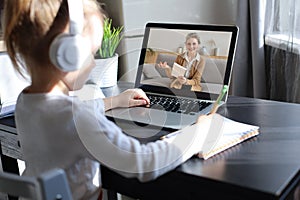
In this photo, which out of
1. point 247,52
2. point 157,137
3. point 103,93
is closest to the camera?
point 157,137

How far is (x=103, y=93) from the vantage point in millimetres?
1442

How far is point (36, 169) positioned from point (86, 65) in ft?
0.78

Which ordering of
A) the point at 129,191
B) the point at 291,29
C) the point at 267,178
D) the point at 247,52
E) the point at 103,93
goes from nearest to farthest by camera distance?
the point at 267,178
the point at 129,191
the point at 103,93
the point at 291,29
the point at 247,52

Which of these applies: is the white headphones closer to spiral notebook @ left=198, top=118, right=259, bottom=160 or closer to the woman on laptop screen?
spiral notebook @ left=198, top=118, right=259, bottom=160

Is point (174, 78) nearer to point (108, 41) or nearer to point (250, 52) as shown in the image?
point (108, 41)

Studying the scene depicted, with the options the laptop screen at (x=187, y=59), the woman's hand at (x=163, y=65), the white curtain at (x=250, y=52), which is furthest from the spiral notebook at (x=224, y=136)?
the white curtain at (x=250, y=52)

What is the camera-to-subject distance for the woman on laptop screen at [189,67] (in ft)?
4.24

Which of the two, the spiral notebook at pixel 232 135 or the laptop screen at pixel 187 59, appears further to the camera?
the laptop screen at pixel 187 59

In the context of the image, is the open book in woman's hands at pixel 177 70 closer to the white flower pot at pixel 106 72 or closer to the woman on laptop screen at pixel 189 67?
the woman on laptop screen at pixel 189 67

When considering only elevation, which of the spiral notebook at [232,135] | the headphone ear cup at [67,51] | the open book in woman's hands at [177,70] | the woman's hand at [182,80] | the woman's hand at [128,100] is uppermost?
the headphone ear cup at [67,51]

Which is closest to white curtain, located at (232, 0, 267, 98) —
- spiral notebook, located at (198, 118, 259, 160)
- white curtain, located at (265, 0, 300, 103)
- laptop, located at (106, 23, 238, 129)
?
white curtain, located at (265, 0, 300, 103)

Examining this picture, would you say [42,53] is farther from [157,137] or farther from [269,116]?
[269,116]

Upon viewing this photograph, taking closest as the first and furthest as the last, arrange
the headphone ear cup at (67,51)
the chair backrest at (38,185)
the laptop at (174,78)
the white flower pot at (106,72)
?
the chair backrest at (38,185)
the headphone ear cup at (67,51)
the laptop at (174,78)
the white flower pot at (106,72)

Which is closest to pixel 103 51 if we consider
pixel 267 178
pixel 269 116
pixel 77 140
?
pixel 269 116
